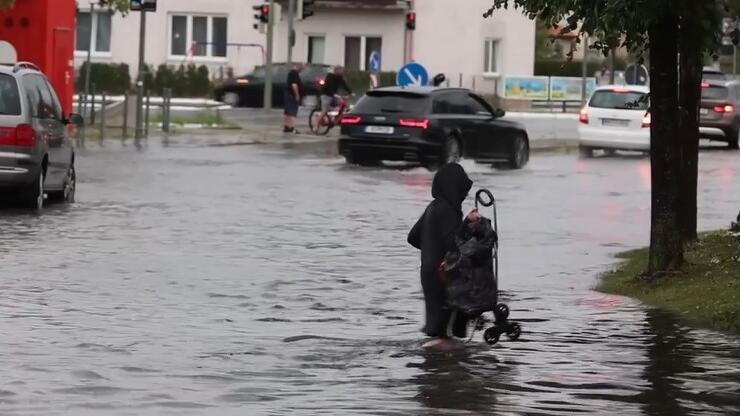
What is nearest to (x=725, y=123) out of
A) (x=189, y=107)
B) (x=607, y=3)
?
(x=189, y=107)

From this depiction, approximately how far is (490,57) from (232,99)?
15228 millimetres

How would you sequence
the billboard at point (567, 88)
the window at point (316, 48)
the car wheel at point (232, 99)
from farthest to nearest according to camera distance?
the window at point (316, 48) < the billboard at point (567, 88) < the car wheel at point (232, 99)

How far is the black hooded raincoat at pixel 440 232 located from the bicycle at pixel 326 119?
1302 inches

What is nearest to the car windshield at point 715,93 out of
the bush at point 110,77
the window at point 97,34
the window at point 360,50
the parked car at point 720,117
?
the parked car at point 720,117

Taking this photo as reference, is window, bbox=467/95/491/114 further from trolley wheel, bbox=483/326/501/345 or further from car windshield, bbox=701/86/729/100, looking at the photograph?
trolley wheel, bbox=483/326/501/345

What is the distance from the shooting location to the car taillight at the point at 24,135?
2138 cm

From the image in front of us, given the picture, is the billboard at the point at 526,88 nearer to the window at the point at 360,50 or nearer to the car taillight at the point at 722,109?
the window at the point at 360,50

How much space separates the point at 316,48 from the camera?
73.1m

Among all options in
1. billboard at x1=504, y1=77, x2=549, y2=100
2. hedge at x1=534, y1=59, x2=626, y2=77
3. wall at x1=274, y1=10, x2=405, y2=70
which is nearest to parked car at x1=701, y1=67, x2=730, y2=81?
billboard at x1=504, y1=77, x2=549, y2=100

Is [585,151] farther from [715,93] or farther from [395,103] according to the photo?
[395,103]

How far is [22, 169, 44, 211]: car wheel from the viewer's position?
21.9 metres

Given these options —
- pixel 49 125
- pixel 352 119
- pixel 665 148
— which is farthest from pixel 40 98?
pixel 352 119

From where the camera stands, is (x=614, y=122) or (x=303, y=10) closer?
(x=614, y=122)

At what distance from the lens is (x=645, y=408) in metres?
9.58
